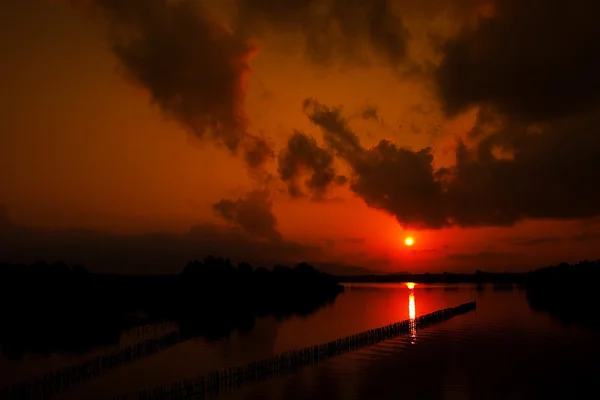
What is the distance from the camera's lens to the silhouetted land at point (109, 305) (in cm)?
6512

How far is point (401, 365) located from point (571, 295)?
113 metres

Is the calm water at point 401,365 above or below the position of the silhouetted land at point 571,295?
below

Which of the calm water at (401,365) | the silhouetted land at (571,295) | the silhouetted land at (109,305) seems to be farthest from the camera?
the silhouetted land at (571,295)

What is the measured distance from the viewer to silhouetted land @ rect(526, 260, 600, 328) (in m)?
93.4

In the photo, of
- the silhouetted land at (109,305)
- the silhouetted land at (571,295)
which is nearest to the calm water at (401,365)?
the silhouetted land at (109,305)

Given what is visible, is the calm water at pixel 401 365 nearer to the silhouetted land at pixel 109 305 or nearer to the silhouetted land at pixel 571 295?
the silhouetted land at pixel 109 305

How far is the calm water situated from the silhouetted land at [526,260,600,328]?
2003 centimetres

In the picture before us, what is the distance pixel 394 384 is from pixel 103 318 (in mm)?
54314

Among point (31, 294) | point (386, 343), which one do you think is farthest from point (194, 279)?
point (386, 343)

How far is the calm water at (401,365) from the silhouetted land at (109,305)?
244 inches

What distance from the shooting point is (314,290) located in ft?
615

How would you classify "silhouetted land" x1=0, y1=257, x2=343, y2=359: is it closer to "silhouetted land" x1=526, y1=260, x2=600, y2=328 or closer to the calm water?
the calm water

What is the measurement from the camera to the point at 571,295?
142 m

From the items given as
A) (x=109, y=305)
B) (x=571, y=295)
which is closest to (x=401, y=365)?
(x=109, y=305)
